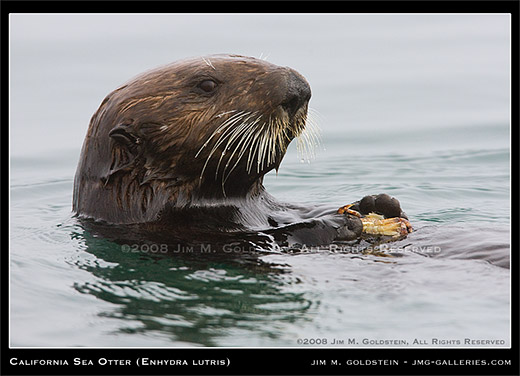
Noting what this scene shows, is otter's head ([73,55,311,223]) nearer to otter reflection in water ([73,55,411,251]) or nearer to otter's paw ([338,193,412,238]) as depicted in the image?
otter reflection in water ([73,55,411,251])

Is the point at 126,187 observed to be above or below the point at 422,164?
above

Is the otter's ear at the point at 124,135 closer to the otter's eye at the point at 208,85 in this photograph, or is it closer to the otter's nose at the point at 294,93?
the otter's eye at the point at 208,85

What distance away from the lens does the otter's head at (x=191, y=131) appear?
18.5 ft

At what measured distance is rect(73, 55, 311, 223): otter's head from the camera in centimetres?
562

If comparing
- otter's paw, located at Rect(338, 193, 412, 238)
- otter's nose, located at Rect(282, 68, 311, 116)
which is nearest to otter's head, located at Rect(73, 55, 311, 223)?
otter's nose, located at Rect(282, 68, 311, 116)

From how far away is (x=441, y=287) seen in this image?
501cm

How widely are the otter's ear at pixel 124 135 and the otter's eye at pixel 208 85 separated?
1.83 ft

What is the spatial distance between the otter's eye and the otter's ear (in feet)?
1.83

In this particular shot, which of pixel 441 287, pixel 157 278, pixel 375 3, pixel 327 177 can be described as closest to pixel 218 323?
pixel 157 278

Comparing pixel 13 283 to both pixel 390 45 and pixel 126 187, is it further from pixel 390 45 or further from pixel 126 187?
pixel 390 45

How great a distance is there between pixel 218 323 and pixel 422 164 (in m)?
5.76

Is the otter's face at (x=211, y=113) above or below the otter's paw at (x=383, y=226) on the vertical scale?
above

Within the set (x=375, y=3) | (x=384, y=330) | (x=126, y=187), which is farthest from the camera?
(x=375, y=3)

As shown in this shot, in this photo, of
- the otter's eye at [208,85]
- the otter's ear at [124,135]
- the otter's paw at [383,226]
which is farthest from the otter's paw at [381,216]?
the otter's ear at [124,135]
